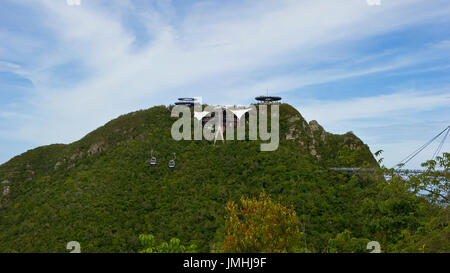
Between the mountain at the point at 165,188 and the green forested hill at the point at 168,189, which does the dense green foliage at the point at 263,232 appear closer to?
the green forested hill at the point at 168,189

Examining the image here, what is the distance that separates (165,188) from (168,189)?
0.56 metres

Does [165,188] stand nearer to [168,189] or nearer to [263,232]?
[168,189]

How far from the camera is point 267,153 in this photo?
5331 centimetres

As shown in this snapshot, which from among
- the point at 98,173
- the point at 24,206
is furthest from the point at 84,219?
the point at 24,206

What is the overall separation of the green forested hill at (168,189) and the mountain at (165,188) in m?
0.16

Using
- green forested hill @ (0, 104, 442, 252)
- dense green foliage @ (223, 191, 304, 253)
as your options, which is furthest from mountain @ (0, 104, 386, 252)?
dense green foliage @ (223, 191, 304, 253)

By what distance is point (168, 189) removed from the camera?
49.3m

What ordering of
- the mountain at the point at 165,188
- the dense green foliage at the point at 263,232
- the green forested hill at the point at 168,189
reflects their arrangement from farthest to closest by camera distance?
the mountain at the point at 165,188 → the green forested hill at the point at 168,189 → the dense green foliage at the point at 263,232

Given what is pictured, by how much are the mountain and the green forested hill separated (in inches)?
6.3

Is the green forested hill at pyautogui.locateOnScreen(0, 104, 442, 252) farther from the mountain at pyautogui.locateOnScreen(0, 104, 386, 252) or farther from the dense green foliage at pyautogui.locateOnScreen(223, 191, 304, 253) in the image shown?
the dense green foliage at pyautogui.locateOnScreen(223, 191, 304, 253)

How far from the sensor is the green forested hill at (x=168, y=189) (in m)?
→ 40.4

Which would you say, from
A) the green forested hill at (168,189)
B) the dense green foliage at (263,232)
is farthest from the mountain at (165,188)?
the dense green foliage at (263,232)

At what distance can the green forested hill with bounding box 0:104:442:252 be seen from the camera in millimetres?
40438

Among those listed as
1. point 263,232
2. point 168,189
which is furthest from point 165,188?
point 263,232
